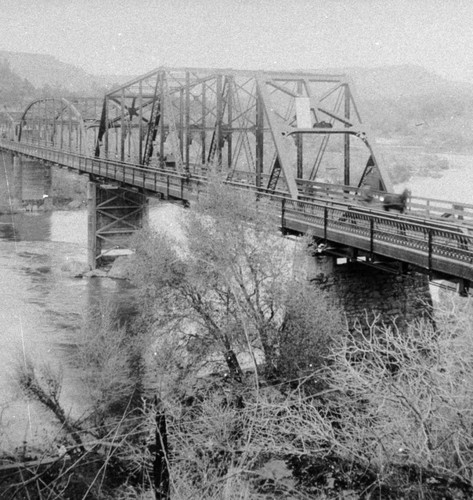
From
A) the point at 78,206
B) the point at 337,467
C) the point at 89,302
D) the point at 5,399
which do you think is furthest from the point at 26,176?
the point at 337,467

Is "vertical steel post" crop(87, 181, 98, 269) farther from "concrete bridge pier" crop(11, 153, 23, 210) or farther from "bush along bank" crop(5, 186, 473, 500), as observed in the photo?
"concrete bridge pier" crop(11, 153, 23, 210)

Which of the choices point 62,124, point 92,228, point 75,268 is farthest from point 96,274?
point 62,124

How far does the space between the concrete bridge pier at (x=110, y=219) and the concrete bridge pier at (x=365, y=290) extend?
20838mm

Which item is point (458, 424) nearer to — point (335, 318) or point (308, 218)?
point (335, 318)

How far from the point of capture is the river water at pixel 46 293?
53.3 feet

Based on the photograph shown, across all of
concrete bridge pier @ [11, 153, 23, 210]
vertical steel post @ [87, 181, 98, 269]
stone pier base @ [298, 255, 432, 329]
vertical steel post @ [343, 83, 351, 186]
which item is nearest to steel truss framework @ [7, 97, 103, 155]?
concrete bridge pier @ [11, 153, 23, 210]

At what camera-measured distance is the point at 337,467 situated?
9.37m

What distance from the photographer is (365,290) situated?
712 inches

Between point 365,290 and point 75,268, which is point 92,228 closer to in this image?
point 75,268

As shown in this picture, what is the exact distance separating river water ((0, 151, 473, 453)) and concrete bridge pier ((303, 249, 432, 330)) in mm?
6865

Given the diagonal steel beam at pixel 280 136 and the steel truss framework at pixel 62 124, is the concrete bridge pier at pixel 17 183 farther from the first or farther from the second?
the diagonal steel beam at pixel 280 136

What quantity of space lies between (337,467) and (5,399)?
1028 centimetres

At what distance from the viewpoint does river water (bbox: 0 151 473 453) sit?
16250 mm

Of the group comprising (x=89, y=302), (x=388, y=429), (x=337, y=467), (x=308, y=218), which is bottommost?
(x=89, y=302)
